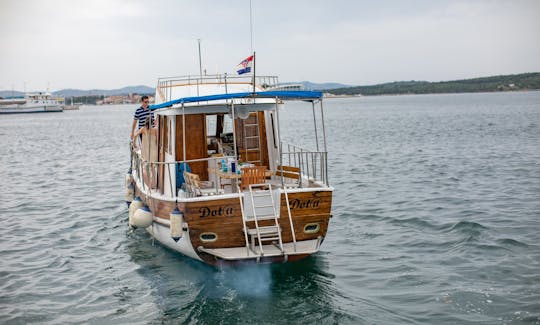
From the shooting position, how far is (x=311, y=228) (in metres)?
10.9

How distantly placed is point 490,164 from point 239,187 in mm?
18431

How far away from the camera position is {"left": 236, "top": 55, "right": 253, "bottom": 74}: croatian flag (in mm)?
11499

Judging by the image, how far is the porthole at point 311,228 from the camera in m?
10.8

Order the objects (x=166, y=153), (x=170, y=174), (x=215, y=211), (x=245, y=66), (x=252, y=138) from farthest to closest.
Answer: (x=166, y=153) < (x=252, y=138) < (x=170, y=174) < (x=245, y=66) < (x=215, y=211)

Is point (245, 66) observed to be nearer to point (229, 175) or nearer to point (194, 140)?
point (194, 140)

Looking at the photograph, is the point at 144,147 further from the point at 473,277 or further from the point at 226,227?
the point at 473,277

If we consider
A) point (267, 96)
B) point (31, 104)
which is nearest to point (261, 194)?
point (267, 96)

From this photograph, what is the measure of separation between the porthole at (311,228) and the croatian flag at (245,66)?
3.57 meters

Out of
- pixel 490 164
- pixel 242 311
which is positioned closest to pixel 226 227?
pixel 242 311

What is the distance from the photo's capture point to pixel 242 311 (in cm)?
971

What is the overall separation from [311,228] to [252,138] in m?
3.09

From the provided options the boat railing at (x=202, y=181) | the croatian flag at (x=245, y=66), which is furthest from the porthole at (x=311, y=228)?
the croatian flag at (x=245, y=66)

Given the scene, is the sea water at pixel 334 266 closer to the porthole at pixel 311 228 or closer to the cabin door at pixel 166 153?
the porthole at pixel 311 228

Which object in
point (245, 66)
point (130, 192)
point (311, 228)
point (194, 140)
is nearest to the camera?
point (311, 228)
